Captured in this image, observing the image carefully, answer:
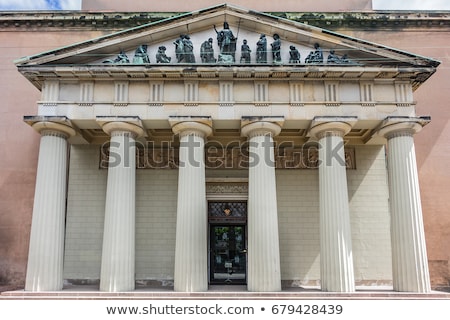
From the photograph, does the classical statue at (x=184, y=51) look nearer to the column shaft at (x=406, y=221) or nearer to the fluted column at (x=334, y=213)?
the fluted column at (x=334, y=213)

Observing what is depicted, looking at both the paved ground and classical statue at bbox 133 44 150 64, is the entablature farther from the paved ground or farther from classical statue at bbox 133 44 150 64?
the paved ground

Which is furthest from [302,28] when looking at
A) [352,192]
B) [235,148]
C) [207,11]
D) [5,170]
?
[5,170]

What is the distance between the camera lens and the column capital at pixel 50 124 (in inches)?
667

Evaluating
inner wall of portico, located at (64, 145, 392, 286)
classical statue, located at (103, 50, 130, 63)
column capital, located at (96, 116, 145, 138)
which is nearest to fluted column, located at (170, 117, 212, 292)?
column capital, located at (96, 116, 145, 138)

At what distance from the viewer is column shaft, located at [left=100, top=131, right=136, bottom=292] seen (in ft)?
53.0

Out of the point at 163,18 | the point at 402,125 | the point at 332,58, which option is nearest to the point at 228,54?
the point at 332,58

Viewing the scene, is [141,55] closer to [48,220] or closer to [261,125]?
[261,125]

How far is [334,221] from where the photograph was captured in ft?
54.3

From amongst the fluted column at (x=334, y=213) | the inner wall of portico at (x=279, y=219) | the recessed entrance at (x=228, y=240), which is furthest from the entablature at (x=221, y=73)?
the recessed entrance at (x=228, y=240)

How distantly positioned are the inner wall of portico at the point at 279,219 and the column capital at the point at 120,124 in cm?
385

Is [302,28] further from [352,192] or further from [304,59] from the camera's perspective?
[352,192]

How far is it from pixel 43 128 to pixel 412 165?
13802mm

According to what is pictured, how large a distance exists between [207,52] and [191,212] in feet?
20.1

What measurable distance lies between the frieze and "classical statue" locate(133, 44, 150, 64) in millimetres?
4564
